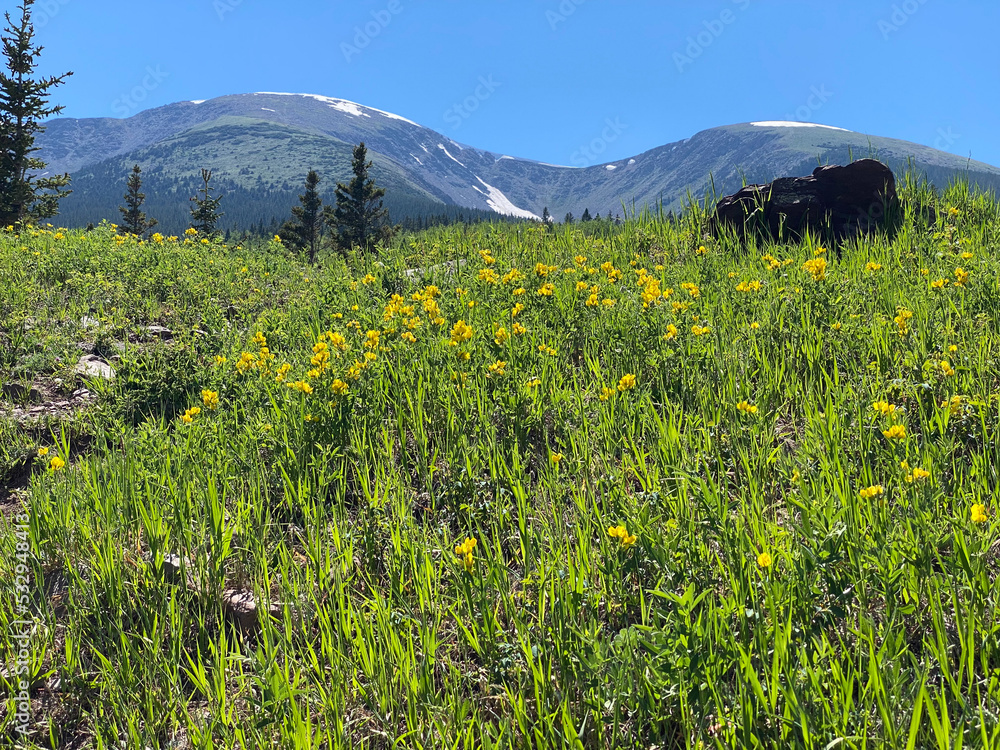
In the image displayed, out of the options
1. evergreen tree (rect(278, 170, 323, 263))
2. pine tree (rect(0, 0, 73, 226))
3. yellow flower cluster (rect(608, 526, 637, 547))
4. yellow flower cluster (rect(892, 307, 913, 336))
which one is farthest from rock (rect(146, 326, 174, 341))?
evergreen tree (rect(278, 170, 323, 263))

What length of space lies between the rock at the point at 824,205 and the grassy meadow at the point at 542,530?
277 centimetres

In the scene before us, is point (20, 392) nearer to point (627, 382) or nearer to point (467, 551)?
point (467, 551)

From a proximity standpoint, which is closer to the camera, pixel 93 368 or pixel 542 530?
pixel 542 530

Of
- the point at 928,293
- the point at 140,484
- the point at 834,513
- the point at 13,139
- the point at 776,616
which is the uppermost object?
the point at 13,139

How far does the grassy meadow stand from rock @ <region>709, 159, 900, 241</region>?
277 cm

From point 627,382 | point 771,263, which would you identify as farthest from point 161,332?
point 771,263

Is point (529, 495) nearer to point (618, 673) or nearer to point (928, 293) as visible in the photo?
point (618, 673)

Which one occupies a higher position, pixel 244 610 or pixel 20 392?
pixel 20 392

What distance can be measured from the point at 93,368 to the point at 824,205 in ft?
32.6

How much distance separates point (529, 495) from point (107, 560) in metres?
2.31

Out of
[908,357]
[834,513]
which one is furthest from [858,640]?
[908,357]

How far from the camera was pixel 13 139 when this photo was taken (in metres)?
37.2

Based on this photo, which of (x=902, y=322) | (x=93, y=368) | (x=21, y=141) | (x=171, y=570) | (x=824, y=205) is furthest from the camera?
(x=21, y=141)

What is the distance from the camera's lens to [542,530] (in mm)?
3025
